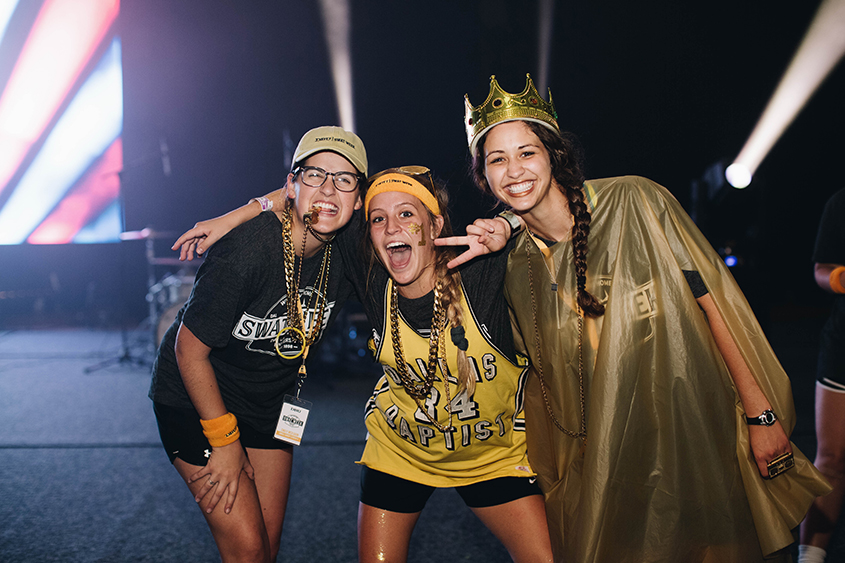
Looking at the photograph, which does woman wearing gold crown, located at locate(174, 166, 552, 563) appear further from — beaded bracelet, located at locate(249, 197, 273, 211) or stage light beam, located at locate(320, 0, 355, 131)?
stage light beam, located at locate(320, 0, 355, 131)

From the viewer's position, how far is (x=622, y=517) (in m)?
1.36

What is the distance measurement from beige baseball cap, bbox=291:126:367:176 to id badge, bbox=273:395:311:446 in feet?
2.73

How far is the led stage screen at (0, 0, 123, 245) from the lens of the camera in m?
5.59

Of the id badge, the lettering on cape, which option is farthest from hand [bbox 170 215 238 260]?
the lettering on cape

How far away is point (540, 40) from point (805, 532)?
5578 millimetres

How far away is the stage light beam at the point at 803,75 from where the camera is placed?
18.6ft

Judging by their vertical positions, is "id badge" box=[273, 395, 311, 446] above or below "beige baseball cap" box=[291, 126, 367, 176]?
below

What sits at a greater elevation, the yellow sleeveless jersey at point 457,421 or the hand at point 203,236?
the hand at point 203,236

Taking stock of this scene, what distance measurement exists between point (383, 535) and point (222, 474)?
55cm

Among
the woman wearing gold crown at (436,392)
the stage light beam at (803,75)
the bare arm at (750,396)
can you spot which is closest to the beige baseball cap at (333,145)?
the woman wearing gold crown at (436,392)

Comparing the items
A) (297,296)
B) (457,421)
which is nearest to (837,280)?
(457,421)

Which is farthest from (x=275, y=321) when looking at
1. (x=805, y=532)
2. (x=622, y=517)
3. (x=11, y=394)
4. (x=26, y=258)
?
(x=26, y=258)

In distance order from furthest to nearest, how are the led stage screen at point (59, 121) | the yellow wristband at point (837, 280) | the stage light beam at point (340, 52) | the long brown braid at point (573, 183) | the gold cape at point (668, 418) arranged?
the stage light beam at point (340, 52) → the led stage screen at point (59, 121) → the yellow wristband at point (837, 280) → the long brown braid at point (573, 183) → the gold cape at point (668, 418)

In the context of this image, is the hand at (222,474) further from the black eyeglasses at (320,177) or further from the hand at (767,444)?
the hand at (767,444)
